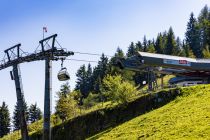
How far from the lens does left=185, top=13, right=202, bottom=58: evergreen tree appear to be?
154637mm

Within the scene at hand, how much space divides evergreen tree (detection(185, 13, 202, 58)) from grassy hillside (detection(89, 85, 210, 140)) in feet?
296

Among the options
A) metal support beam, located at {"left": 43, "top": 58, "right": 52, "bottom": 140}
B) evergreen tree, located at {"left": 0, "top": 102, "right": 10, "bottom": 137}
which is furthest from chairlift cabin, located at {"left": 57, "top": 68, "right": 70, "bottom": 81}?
evergreen tree, located at {"left": 0, "top": 102, "right": 10, "bottom": 137}

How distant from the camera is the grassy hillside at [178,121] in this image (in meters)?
42.8

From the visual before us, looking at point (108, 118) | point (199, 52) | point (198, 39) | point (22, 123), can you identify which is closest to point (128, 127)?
point (108, 118)

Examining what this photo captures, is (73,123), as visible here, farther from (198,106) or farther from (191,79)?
(198,106)

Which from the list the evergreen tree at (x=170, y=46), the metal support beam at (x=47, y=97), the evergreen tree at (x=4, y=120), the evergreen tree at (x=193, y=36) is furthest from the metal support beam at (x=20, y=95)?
the evergreen tree at (x=193, y=36)

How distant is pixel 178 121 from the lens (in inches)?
1937

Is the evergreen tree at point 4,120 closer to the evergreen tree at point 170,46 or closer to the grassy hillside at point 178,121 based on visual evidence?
the evergreen tree at point 170,46

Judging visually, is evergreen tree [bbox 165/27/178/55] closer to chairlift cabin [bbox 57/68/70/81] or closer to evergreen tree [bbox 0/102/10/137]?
evergreen tree [bbox 0/102/10/137]

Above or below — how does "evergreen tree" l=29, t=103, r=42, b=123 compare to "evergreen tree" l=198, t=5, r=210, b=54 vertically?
below

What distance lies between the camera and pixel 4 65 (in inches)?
1799

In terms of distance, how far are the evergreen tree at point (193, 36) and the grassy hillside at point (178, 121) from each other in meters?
90.3

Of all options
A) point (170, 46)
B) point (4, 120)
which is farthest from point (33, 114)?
point (170, 46)

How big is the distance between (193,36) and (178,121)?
11946 centimetres
